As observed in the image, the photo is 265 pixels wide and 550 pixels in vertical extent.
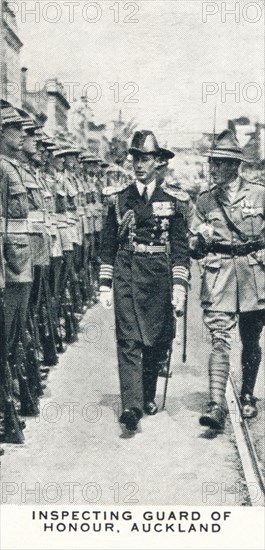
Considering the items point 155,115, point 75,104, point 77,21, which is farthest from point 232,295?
point 75,104

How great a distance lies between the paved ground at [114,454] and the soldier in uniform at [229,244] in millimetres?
386

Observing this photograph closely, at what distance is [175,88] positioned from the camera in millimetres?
8211

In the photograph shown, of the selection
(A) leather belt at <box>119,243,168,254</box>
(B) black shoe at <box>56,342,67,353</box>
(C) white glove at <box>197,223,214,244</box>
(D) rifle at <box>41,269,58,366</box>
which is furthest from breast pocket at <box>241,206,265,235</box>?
(B) black shoe at <box>56,342,67,353</box>

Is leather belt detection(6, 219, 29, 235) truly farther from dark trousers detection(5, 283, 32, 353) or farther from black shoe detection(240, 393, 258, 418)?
black shoe detection(240, 393, 258, 418)

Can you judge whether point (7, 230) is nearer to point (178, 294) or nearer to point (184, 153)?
point (178, 294)

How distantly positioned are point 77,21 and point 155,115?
3.00 ft

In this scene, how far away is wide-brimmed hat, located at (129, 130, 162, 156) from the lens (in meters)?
7.59

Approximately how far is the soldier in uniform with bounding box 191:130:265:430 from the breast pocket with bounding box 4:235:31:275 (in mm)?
1243

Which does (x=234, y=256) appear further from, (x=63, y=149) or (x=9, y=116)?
(x=63, y=149)

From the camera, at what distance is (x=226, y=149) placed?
7684 mm

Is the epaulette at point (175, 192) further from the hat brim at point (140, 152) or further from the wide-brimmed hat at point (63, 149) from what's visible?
the wide-brimmed hat at point (63, 149)

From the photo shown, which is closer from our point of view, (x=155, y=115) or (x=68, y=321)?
(x=155, y=115)

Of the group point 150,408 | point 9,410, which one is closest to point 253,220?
point 150,408

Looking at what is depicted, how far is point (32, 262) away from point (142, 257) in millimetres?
887
